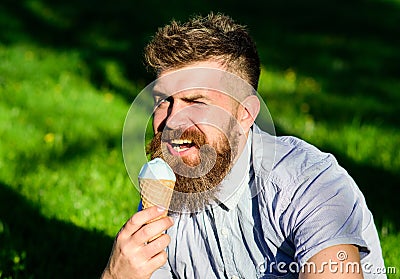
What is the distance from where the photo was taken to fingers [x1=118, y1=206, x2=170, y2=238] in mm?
2318

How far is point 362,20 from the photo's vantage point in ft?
28.6

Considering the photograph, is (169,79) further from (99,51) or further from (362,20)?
(362,20)

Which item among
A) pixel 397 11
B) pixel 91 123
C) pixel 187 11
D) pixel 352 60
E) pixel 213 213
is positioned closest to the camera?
pixel 213 213

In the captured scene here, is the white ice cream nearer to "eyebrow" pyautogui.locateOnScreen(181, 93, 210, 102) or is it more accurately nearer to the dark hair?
"eyebrow" pyautogui.locateOnScreen(181, 93, 210, 102)

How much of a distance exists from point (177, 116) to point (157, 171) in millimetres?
308

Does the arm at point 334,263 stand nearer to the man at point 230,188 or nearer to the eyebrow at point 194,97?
the man at point 230,188

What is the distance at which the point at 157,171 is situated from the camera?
2.32 meters

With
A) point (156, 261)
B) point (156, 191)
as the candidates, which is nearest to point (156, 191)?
point (156, 191)

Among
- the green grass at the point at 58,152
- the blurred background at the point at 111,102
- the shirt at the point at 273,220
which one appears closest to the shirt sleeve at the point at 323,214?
the shirt at the point at 273,220

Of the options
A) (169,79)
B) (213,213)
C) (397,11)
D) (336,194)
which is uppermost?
(169,79)

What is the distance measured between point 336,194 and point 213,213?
0.51 metres

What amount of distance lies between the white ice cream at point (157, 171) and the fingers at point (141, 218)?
0.10 m

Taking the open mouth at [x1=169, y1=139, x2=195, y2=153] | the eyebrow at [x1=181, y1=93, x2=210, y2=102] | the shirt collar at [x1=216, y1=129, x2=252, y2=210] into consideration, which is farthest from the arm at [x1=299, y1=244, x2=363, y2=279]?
the eyebrow at [x1=181, y1=93, x2=210, y2=102]

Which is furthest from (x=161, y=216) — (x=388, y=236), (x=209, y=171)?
(x=388, y=236)
